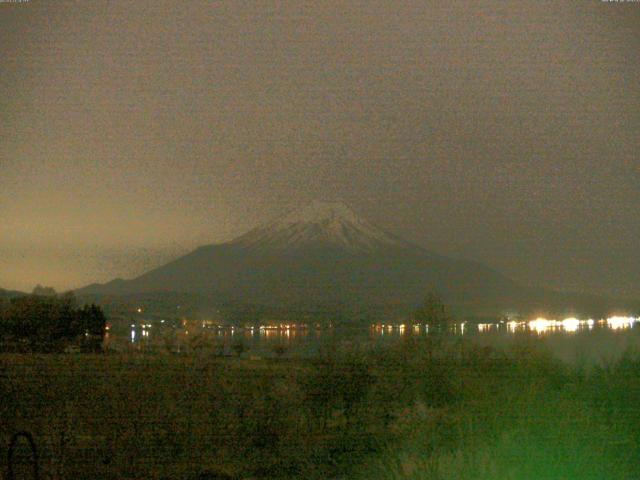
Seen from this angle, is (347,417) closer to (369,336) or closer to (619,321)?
(369,336)

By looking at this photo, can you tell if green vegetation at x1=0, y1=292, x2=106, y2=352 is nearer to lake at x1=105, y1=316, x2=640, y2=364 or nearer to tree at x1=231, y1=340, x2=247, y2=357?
lake at x1=105, y1=316, x2=640, y2=364

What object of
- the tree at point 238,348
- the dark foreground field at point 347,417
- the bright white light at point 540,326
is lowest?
the dark foreground field at point 347,417

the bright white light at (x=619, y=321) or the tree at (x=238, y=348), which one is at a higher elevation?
the bright white light at (x=619, y=321)

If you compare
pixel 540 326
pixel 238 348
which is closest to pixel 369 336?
pixel 540 326

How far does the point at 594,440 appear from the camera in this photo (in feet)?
40.0

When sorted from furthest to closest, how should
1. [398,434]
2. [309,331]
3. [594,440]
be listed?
1. [309,331]
2. [398,434]
3. [594,440]

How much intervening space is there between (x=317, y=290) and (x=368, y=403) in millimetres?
33590

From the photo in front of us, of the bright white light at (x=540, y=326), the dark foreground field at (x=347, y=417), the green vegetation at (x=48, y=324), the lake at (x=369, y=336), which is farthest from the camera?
the green vegetation at (x=48, y=324)

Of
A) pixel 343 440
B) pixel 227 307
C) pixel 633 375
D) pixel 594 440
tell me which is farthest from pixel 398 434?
pixel 227 307

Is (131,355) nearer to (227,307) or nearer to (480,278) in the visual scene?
(227,307)

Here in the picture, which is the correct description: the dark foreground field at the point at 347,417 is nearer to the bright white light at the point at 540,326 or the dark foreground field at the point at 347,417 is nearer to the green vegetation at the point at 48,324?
the bright white light at the point at 540,326

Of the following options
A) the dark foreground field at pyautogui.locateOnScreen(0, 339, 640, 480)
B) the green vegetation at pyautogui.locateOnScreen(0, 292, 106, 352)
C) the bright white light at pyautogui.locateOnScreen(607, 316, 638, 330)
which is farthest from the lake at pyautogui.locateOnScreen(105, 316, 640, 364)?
the green vegetation at pyautogui.locateOnScreen(0, 292, 106, 352)

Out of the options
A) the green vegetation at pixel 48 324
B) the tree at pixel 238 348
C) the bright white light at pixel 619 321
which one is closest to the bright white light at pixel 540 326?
the bright white light at pixel 619 321

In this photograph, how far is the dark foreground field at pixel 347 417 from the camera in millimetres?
11828
